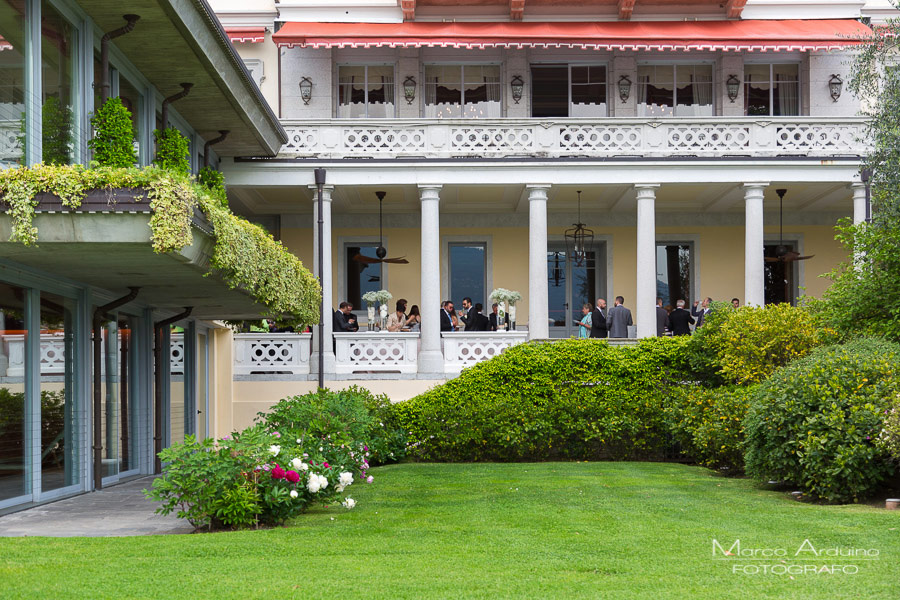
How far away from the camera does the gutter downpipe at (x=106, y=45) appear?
41.0ft

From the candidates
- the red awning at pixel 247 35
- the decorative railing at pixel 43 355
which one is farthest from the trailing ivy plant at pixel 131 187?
the red awning at pixel 247 35

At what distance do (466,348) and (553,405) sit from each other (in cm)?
549

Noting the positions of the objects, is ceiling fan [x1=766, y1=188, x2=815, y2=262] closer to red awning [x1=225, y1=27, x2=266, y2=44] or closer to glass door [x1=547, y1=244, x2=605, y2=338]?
glass door [x1=547, y1=244, x2=605, y2=338]

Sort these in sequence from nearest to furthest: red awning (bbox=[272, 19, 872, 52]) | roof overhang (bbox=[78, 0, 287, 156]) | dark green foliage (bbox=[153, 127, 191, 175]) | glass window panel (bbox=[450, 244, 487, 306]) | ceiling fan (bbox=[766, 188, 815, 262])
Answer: roof overhang (bbox=[78, 0, 287, 156]) → dark green foliage (bbox=[153, 127, 191, 175]) → red awning (bbox=[272, 19, 872, 52]) → ceiling fan (bbox=[766, 188, 815, 262]) → glass window panel (bbox=[450, 244, 487, 306])

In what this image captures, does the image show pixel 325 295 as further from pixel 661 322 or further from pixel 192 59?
pixel 192 59

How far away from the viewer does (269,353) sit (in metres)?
23.6

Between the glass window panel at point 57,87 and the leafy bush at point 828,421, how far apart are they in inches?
338

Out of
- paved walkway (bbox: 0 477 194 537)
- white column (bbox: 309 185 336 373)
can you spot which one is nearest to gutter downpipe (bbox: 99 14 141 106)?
paved walkway (bbox: 0 477 194 537)

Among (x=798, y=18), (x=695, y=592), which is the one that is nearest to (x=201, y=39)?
(x=695, y=592)

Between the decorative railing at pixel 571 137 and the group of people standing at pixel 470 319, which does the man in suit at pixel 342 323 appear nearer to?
the group of people standing at pixel 470 319

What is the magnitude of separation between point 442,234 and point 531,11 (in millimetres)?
Result: 6574

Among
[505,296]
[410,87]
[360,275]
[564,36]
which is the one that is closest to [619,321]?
[505,296]

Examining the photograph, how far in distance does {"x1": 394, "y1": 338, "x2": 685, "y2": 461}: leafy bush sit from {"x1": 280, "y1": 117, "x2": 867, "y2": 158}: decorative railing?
6.57m

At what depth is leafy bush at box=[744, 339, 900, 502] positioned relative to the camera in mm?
10945
